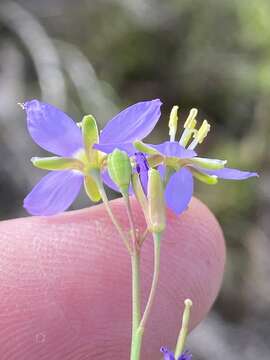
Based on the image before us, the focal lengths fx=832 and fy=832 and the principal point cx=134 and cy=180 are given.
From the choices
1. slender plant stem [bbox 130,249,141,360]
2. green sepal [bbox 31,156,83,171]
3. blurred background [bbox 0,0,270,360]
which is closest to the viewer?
slender plant stem [bbox 130,249,141,360]

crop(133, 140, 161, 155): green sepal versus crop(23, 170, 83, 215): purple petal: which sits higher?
crop(133, 140, 161, 155): green sepal

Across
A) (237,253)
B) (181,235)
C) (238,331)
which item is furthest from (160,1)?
(181,235)

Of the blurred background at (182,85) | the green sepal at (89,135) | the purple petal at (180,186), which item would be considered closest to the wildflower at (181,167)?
the purple petal at (180,186)

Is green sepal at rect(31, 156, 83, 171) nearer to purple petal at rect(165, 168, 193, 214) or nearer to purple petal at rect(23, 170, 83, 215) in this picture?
purple petal at rect(23, 170, 83, 215)

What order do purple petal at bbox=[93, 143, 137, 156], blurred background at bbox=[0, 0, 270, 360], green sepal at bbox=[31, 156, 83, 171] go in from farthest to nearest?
1. blurred background at bbox=[0, 0, 270, 360]
2. green sepal at bbox=[31, 156, 83, 171]
3. purple petal at bbox=[93, 143, 137, 156]

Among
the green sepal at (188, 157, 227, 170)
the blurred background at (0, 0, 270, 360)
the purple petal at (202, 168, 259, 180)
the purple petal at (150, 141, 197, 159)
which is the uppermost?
the purple petal at (150, 141, 197, 159)

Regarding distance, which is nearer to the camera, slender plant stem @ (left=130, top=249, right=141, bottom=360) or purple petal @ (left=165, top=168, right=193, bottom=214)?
slender plant stem @ (left=130, top=249, right=141, bottom=360)

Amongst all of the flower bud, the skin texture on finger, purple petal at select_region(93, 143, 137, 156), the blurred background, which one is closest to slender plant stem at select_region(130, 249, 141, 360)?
the flower bud

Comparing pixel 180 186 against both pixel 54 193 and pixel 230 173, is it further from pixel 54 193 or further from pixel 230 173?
pixel 54 193

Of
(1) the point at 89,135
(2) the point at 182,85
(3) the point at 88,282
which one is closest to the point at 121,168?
(1) the point at 89,135
